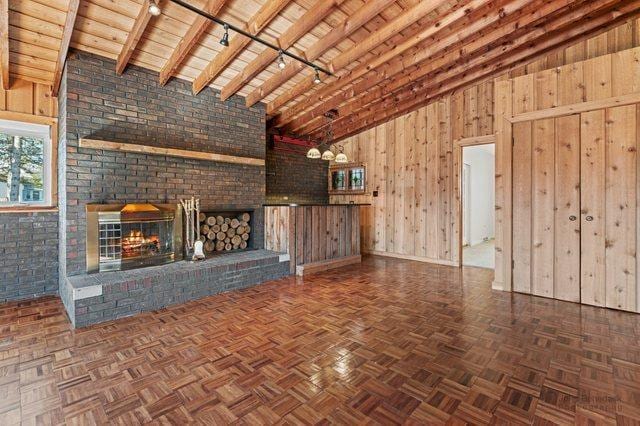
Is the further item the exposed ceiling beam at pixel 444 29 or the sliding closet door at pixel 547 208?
the sliding closet door at pixel 547 208

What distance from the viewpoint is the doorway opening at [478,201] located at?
7704 millimetres

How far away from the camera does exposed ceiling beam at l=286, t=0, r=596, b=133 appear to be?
10.6ft

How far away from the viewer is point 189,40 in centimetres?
317

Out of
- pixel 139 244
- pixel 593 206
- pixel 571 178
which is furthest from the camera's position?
pixel 139 244

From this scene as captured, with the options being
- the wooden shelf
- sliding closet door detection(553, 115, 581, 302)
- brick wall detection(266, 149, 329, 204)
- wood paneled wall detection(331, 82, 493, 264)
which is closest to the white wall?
wood paneled wall detection(331, 82, 493, 264)

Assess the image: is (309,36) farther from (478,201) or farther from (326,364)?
(478,201)

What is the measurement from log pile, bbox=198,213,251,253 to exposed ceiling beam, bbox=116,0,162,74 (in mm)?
2033

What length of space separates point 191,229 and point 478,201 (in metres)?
7.63

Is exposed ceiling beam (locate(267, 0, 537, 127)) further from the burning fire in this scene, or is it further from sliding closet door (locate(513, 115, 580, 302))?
the burning fire

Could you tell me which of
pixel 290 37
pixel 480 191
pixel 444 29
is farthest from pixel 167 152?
pixel 480 191

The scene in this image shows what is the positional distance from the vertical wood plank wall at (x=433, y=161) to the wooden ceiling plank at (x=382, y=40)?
1.30m

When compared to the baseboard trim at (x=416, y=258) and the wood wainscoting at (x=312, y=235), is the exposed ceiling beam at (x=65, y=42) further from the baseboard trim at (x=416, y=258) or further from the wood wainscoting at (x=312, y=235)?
the baseboard trim at (x=416, y=258)

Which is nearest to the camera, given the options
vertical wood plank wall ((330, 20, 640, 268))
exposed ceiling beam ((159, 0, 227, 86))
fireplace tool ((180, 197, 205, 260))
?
exposed ceiling beam ((159, 0, 227, 86))

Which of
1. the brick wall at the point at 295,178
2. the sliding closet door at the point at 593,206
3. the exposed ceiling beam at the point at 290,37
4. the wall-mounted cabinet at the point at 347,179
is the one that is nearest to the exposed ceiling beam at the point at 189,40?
the exposed ceiling beam at the point at 290,37
